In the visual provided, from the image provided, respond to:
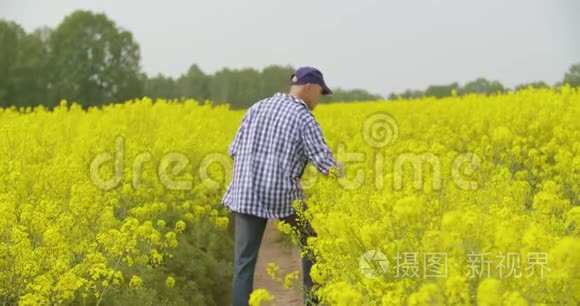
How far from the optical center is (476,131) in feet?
32.1

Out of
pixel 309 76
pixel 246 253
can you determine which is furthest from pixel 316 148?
pixel 246 253

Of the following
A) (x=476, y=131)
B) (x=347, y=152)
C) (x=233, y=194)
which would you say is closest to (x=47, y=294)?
(x=233, y=194)

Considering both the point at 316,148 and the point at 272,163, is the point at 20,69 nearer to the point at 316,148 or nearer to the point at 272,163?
the point at 272,163

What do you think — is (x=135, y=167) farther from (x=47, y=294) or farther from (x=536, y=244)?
(x=536, y=244)

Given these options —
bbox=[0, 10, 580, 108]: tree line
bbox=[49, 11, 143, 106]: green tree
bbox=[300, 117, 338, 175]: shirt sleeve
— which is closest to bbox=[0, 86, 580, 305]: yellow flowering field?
bbox=[300, 117, 338, 175]: shirt sleeve

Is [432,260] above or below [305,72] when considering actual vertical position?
below

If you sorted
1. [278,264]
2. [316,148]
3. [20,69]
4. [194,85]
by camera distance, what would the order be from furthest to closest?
[194,85]
[20,69]
[278,264]
[316,148]

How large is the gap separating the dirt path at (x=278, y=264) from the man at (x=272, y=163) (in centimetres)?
101

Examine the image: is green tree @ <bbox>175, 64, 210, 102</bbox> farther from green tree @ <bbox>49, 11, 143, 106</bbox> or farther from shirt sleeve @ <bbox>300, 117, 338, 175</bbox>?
shirt sleeve @ <bbox>300, 117, 338, 175</bbox>

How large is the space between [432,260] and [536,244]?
1.48 feet

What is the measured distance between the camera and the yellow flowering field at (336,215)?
2.99 metres

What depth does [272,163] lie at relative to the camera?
195 inches

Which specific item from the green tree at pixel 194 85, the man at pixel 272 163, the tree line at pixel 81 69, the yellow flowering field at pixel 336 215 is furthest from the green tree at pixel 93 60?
the man at pixel 272 163

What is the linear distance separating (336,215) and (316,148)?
4.28 ft
